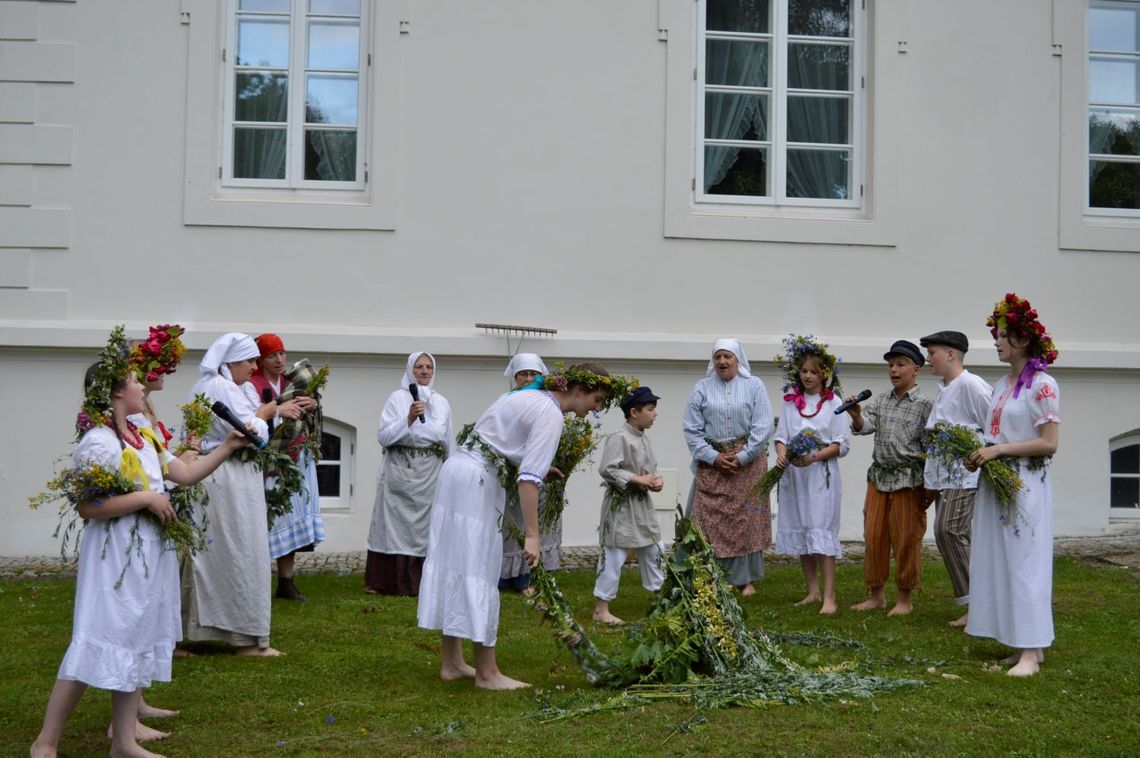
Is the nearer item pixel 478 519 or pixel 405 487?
pixel 478 519

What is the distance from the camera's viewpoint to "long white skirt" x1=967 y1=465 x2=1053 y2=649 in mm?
7195

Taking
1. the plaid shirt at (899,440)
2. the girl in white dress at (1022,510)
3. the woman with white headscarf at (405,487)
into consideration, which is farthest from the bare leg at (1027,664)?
the woman with white headscarf at (405,487)

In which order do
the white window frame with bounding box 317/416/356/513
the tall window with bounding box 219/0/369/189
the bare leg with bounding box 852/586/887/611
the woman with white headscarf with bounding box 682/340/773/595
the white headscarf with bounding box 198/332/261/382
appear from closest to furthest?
the white headscarf with bounding box 198/332/261/382 → the bare leg with bounding box 852/586/887/611 → the woman with white headscarf with bounding box 682/340/773/595 → the white window frame with bounding box 317/416/356/513 → the tall window with bounding box 219/0/369/189

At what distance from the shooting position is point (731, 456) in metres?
9.68

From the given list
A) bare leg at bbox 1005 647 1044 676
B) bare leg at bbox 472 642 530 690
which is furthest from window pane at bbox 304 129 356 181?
bare leg at bbox 1005 647 1044 676

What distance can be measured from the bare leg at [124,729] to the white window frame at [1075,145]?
10.8m

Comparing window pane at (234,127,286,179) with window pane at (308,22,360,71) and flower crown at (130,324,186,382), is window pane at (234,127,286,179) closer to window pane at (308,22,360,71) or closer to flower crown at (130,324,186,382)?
window pane at (308,22,360,71)

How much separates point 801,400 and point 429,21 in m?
5.76

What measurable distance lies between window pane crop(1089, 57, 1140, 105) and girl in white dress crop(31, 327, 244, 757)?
11433mm

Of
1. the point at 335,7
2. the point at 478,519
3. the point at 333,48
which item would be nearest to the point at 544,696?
the point at 478,519

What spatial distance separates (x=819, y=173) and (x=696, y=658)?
7.86 meters

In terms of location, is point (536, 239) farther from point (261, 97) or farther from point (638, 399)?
point (638, 399)

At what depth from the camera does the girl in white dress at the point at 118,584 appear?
5391 millimetres

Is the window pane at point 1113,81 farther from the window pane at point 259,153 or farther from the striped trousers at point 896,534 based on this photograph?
the window pane at point 259,153
